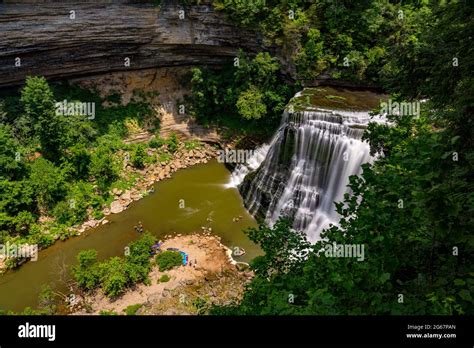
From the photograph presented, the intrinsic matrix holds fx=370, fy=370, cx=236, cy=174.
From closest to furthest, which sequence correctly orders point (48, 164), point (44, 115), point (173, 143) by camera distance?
point (44, 115) → point (48, 164) → point (173, 143)

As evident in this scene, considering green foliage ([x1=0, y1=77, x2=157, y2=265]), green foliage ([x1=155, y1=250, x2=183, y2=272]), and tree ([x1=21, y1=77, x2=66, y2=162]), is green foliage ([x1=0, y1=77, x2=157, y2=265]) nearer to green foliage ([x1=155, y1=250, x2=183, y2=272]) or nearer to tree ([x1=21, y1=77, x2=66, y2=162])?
tree ([x1=21, y1=77, x2=66, y2=162])

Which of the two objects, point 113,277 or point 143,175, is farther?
point 143,175

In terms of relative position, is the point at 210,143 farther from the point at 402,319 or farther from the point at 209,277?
the point at 402,319

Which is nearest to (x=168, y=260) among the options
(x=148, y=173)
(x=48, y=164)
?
(x=148, y=173)

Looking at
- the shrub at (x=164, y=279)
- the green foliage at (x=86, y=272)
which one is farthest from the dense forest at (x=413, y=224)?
the green foliage at (x=86, y=272)

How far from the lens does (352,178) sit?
6.96 metres

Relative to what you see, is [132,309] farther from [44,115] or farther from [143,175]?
[44,115]

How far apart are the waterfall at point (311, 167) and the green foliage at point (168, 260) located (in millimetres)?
A: 5071

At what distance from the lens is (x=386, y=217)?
618 centimetres

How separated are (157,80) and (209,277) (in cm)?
1581

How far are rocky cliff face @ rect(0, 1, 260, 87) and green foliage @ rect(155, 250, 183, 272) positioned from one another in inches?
543

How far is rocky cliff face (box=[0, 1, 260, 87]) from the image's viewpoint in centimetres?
2061

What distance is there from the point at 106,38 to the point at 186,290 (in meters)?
16.1

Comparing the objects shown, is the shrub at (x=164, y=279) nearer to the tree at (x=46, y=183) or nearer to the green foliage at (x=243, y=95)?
the tree at (x=46, y=183)
